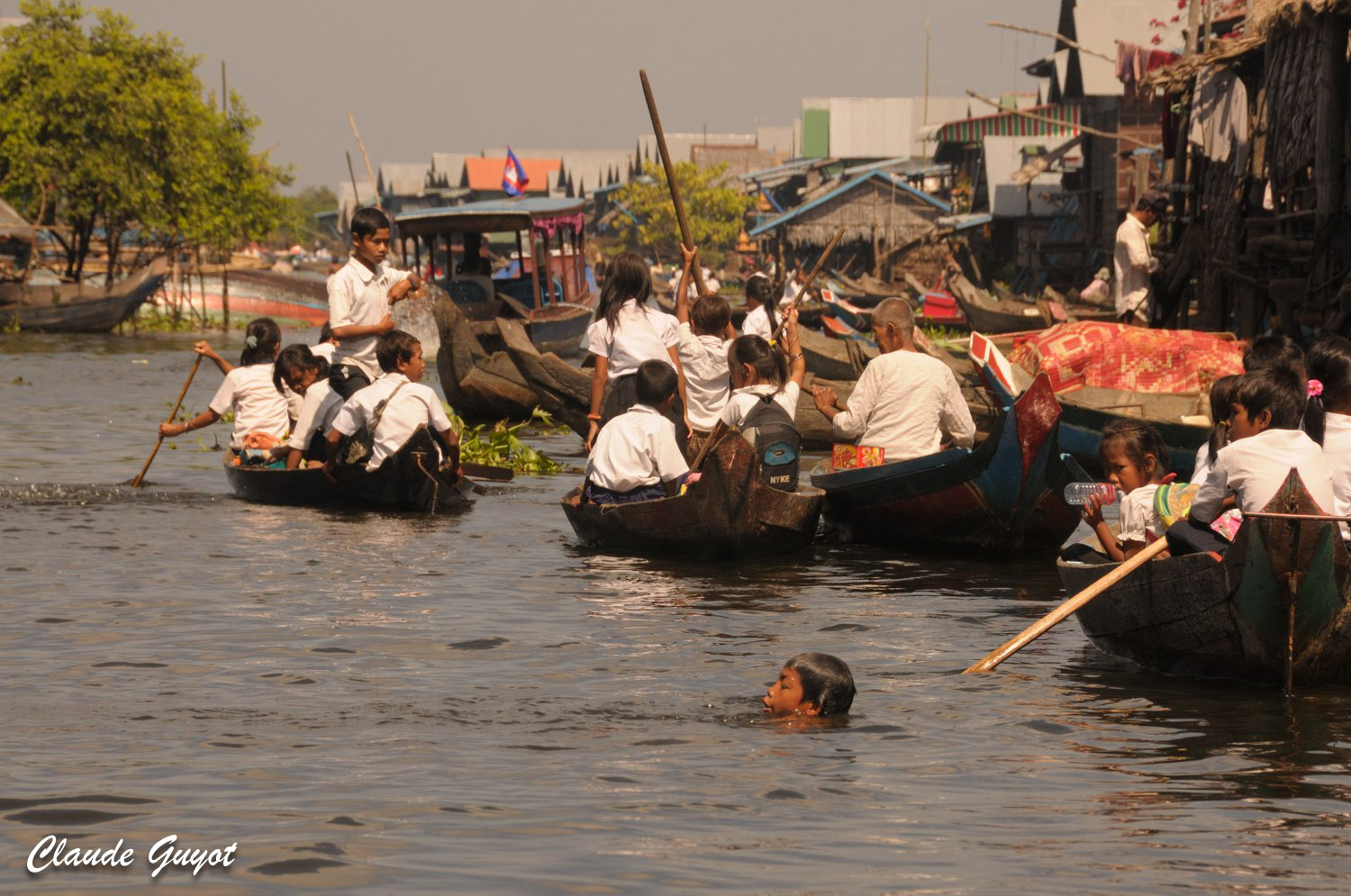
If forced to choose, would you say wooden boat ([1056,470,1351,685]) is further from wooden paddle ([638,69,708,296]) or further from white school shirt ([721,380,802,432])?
wooden paddle ([638,69,708,296])

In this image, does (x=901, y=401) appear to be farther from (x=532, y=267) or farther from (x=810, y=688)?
(x=532, y=267)

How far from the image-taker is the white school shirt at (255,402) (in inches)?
460

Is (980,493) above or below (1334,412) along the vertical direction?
below

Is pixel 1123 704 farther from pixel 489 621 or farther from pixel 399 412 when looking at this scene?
pixel 399 412

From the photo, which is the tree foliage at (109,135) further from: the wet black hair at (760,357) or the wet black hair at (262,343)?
the wet black hair at (760,357)

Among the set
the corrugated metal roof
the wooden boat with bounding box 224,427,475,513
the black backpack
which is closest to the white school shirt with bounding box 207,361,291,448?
the wooden boat with bounding box 224,427,475,513

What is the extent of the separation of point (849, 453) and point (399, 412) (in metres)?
2.93

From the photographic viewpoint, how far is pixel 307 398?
11.1m

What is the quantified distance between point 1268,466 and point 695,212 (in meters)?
61.0

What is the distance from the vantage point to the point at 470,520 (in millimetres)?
11375

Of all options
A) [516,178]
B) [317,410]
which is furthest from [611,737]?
[516,178]

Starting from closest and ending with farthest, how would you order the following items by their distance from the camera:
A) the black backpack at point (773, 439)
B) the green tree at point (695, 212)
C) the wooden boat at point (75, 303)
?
1. the black backpack at point (773, 439)
2. the wooden boat at point (75, 303)
3. the green tree at point (695, 212)

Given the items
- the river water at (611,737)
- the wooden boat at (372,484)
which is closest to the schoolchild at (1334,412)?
the river water at (611,737)

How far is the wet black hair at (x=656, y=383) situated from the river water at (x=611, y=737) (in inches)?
37.9
